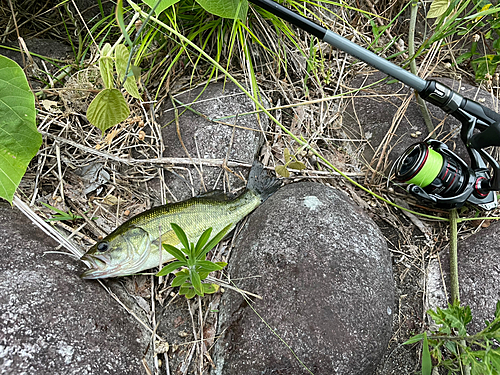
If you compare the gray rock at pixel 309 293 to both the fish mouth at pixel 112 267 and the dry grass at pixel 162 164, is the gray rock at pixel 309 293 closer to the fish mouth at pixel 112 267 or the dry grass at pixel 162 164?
the dry grass at pixel 162 164

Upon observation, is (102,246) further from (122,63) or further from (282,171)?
(282,171)

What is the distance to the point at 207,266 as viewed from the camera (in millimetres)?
1682

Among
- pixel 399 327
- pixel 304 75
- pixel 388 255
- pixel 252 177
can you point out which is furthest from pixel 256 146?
pixel 399 327

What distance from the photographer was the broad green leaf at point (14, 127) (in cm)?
133

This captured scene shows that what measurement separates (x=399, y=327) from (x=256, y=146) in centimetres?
140

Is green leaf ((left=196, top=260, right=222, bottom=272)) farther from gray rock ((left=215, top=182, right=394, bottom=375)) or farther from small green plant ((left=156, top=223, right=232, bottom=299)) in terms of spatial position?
gray rock ((left=215, top=182, right=394, bottom=375))

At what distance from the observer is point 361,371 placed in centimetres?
164

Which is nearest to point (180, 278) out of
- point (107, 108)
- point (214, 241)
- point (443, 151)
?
point (214, 241)

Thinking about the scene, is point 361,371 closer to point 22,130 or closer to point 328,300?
point 328,300

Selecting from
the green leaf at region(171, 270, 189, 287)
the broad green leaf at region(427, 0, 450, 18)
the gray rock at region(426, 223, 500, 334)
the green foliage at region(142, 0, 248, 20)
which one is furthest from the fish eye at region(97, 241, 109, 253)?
the broad green leaf at region(427, 0, 450, 18)

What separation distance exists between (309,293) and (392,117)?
4.68 feet

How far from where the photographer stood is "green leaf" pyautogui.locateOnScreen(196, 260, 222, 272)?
167 centimetres

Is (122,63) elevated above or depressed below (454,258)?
above

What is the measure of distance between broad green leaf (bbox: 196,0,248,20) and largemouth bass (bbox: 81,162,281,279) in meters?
0.87
